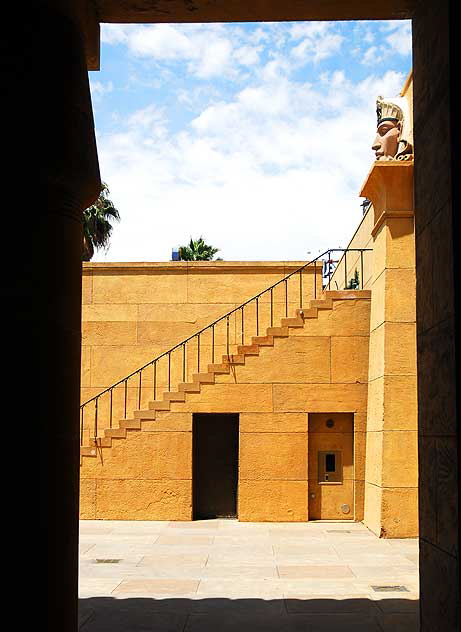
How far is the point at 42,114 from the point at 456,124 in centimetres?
284

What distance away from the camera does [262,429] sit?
16.7 m

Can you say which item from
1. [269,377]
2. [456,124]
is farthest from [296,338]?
[456,124]

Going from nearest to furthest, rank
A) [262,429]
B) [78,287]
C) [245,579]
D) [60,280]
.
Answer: [60,280] → [78,287] → [245,579] → [262,429]

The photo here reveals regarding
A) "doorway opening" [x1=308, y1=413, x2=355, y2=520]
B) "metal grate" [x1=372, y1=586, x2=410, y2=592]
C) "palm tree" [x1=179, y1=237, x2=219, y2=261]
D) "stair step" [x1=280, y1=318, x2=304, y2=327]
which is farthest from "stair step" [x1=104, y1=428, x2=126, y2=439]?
"palm tree" [x1=179, y1=237, x2=219, y2=261]

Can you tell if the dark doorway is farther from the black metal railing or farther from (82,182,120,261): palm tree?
(82,182,120,261): palm tree

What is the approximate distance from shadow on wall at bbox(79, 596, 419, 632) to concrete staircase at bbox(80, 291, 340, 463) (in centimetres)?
712

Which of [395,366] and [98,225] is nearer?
[395,366]

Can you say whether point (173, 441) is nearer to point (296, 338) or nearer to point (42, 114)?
point (296, 338)

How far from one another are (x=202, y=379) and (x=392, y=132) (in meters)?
6.11

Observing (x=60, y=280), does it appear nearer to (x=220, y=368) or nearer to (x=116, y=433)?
(x=220, y=368)

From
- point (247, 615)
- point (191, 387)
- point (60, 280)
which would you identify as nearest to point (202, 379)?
point (191, 387)

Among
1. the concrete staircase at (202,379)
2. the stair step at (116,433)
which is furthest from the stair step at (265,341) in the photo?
the stair step at (116,433)

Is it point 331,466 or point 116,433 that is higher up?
point 116,433

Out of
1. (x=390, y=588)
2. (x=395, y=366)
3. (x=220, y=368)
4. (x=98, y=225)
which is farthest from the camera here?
(x=98, y=225)
